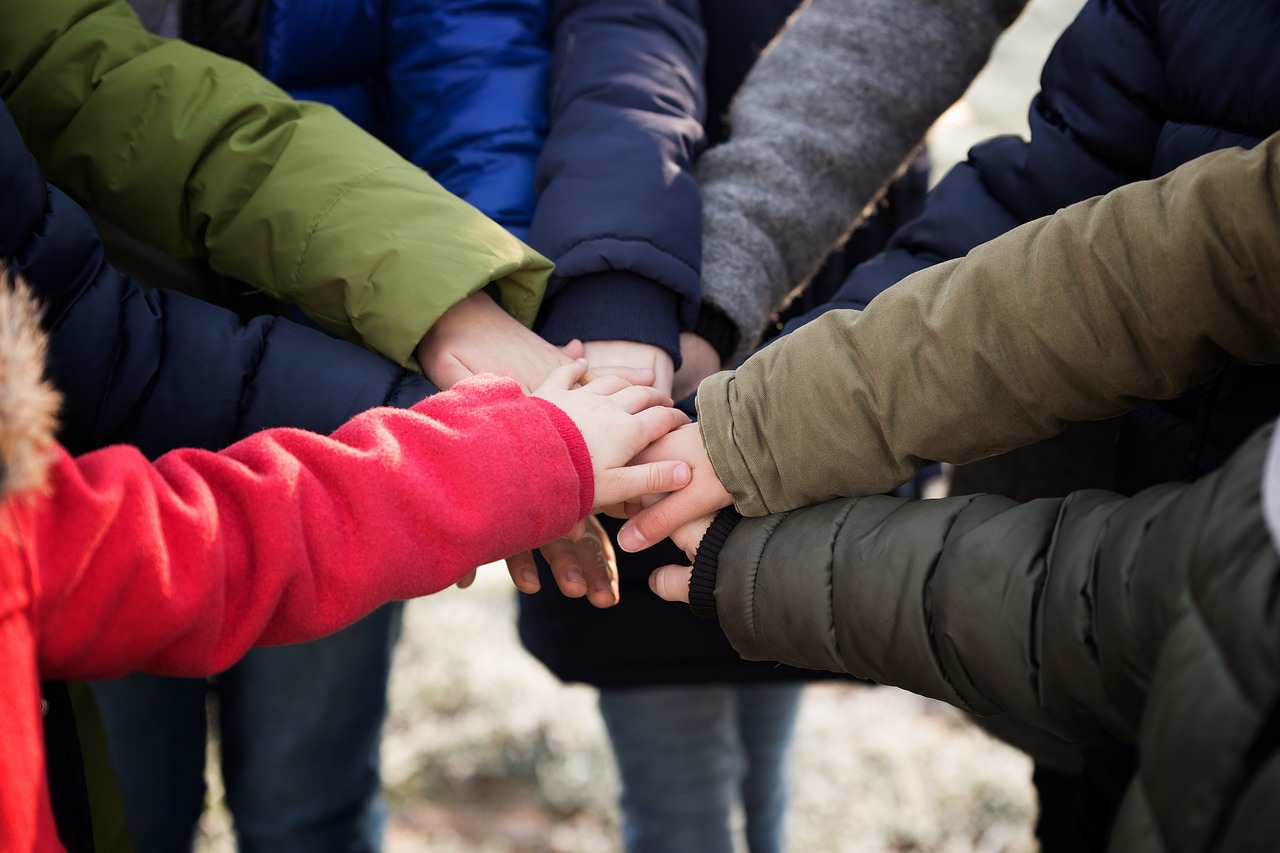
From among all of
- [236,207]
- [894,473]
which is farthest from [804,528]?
[236,207]

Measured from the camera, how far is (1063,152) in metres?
1.34

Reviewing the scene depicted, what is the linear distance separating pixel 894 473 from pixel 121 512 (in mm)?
760

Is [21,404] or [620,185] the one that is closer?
[21,404]

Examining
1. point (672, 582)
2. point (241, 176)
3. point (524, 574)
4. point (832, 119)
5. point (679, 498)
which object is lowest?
point (524, 574)

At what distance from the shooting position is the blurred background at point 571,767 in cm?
225

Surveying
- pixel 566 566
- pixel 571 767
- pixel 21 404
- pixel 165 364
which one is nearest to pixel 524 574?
pixel 566 566

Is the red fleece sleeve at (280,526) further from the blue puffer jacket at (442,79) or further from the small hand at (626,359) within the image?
the blue puffer jacket at (442,79)

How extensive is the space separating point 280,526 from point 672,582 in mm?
508

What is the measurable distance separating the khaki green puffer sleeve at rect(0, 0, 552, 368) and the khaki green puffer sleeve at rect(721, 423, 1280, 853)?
19.4 inches

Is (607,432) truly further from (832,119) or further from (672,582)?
(832,119)

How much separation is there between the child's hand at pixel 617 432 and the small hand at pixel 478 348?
0.05 metres

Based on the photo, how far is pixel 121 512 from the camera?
888 millimetres

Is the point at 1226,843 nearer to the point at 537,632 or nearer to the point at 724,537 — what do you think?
the point at 724,537

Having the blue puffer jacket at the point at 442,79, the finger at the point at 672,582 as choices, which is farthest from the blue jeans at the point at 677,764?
the blue puffer jacket at the point at 442,79
